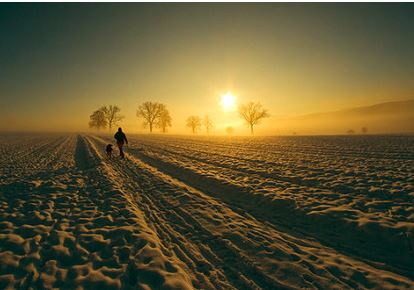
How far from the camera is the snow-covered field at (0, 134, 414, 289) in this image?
4371 millimetres

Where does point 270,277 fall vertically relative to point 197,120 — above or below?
below

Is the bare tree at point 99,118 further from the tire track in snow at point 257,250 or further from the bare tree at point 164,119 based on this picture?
the tire track in snow at point 257,250

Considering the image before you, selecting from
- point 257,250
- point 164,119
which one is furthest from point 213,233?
point 164,119

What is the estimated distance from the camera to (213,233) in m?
6.09

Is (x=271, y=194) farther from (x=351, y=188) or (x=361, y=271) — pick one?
(x=361, y=271)

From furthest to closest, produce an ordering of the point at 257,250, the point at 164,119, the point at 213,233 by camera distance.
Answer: the point at 164,119 → the point at 213,233 → the point at 257,250

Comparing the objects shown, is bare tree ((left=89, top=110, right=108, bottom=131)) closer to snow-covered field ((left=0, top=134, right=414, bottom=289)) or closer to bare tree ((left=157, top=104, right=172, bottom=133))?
bare tree ((left=157, top=104, right=172, bottom=133))

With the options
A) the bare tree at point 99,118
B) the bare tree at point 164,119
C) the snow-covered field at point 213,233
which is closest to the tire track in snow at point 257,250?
the snow-covered field at point 213,233

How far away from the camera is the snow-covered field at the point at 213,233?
172 inches

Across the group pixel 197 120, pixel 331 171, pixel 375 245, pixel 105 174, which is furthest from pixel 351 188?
pixel 197 120

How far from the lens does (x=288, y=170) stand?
43.0 ft

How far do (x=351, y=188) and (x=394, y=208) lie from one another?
2.17m

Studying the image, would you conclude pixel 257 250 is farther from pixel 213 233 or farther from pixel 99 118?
pixel 99 118

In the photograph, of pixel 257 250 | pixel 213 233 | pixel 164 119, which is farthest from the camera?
pixel 164 119
